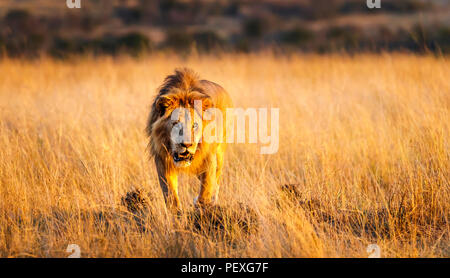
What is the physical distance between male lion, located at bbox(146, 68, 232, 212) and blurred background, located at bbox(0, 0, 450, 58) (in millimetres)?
15718

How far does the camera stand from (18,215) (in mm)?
4883

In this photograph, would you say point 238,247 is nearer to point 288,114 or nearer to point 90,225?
point 90,225

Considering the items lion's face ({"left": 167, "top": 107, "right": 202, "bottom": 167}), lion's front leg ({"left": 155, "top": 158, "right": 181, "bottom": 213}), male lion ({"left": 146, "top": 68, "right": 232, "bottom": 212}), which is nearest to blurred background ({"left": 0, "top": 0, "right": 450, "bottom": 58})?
male lion ({"left": 146, "top": 68, "right": 232, "bottom": 212})

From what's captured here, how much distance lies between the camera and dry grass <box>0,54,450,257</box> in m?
4.37

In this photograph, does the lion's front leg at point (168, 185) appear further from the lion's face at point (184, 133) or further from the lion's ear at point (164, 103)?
the lion's ear at point (164, 103)

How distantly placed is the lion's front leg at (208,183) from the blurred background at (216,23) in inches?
621

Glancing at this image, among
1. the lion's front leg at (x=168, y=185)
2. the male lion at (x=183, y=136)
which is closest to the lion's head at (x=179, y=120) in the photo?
the male lion at (x=183, y=136)

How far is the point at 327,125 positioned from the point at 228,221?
373cm

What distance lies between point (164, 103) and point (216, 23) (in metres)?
28.9

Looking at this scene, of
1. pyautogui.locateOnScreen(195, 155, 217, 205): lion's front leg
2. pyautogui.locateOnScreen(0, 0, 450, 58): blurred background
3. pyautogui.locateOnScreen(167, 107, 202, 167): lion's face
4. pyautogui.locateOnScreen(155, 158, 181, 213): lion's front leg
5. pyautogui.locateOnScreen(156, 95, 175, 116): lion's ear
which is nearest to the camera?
pyautogui.locateOnScreen(167, 107, 202, 167): lion's face

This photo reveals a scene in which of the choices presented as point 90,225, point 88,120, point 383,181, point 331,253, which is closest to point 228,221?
point 331,253

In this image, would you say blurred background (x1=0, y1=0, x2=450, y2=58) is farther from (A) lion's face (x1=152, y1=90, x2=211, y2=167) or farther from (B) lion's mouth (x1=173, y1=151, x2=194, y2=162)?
(B) lion's mouth (x1=173, y1=151, x2=194, y2=162)

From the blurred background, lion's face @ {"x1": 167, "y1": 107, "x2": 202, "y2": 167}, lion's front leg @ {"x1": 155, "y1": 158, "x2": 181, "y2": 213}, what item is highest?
the blurred background

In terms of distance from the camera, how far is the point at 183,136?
446cm
